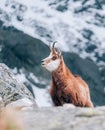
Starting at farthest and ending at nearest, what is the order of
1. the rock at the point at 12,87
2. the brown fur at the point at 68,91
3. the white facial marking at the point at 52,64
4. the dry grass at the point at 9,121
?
1. the white facial marking at the point at 52,64
2. the brown fur at the point at 68,91
3. the rock at the point at 12,87
4. the dry grass at the point at 9,121

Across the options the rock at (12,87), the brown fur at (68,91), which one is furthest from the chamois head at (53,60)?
the rock at (12,87)

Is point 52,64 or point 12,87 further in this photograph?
point 52,64

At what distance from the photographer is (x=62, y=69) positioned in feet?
48.4

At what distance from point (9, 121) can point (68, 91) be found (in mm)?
7137

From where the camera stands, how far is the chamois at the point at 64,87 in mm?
14125

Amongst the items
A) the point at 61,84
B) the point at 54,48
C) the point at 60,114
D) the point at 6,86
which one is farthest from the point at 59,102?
the point at 60,114

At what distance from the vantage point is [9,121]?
23.5 feet

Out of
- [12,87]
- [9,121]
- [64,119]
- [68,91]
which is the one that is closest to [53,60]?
[68,91]

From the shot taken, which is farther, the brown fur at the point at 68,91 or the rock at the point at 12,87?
the brown fur at the point at 68,91

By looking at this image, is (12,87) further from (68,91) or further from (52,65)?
(52,65)

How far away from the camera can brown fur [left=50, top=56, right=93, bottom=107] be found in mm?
Result: 14102

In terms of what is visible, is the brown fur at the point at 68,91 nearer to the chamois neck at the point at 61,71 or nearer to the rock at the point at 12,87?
the chamois neck at the point at 61,71

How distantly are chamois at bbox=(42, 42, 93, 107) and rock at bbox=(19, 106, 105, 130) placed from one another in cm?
541

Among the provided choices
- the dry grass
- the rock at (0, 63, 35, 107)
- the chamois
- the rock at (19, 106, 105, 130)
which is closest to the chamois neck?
the chamois
